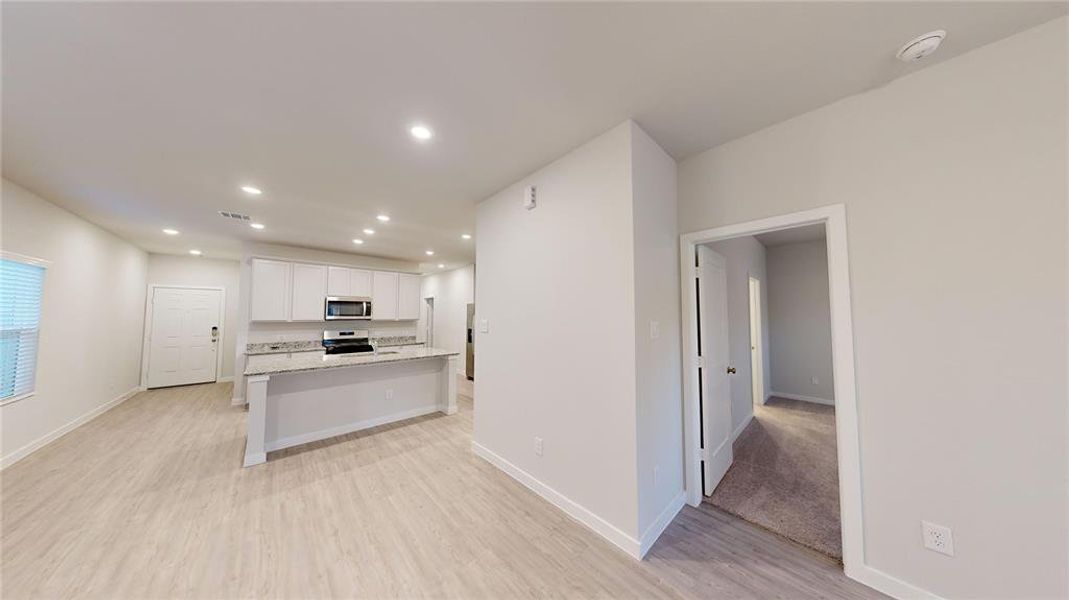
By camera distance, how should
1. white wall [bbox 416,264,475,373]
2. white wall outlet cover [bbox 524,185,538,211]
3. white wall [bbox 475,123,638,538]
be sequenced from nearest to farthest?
white wall [bbox 475,123,638,538] → white wall outlet cover [bbox 524,185,538,211] → white wall [bbox 416,264,475,373]

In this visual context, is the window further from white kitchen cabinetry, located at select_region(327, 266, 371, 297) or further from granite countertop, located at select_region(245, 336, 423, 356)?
white kitchen cabinetry, located at select_region(327, 266, 371, 297)

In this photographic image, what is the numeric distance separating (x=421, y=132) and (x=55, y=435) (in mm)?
5359

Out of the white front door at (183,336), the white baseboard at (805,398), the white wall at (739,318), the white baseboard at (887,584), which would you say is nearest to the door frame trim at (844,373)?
the white baseboard at (887,584)

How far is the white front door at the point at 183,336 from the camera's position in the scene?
19.8 ft

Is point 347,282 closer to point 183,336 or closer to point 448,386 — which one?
point 448,386

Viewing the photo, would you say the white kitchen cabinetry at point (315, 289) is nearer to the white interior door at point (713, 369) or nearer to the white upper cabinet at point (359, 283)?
the white upper cabinet at point (359, 283)

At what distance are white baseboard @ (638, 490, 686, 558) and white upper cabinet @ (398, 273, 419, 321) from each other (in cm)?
565

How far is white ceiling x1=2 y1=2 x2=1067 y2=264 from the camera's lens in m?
1.37

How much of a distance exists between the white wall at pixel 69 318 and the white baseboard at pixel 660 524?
5.47 m

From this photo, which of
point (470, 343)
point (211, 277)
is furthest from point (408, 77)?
point (211, 277)

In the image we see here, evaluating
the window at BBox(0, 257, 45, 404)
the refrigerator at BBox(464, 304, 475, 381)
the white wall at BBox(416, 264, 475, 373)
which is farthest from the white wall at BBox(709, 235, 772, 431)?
the window at BBox(0, 257, 45, 404)

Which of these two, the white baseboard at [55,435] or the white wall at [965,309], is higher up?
the white wall at [965,309]

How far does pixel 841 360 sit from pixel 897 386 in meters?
0.23

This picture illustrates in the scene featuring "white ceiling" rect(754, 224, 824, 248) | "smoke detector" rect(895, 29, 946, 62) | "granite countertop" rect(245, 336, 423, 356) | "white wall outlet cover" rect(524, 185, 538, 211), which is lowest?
"granite countertop" rect(245, 336, 423, 356)
